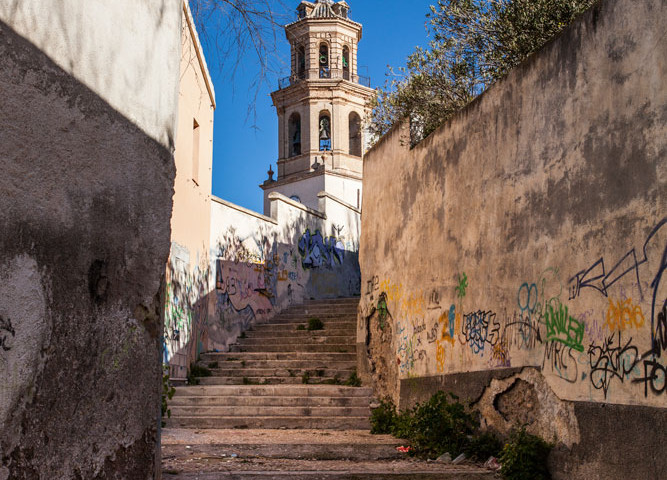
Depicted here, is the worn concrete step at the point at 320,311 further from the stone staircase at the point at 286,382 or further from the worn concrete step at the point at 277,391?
the worn concrete step at the point at 277,391

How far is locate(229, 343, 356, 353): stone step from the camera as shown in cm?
1413

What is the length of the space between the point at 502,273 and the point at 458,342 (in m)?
1.36

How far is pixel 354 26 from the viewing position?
126 ft

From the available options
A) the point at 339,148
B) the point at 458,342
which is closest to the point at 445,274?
the point at 458,342

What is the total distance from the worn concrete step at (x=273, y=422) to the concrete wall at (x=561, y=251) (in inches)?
41.7

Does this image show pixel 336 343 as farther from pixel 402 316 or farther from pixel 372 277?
pixel 402 316

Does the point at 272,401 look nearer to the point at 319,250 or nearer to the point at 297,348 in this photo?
the point at 297,348

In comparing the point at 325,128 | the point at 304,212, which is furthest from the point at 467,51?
the point at 325,128

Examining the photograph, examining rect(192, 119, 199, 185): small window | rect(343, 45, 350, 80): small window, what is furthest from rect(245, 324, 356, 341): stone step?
rect(343, 45, 350, 80): small window

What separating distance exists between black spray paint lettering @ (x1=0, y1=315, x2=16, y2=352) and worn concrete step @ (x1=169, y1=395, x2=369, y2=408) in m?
8.38

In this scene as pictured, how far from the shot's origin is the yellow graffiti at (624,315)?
539 cm

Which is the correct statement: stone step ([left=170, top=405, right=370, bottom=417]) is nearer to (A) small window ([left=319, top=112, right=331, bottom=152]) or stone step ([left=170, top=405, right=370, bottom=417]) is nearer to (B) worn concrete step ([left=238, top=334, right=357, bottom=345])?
(B) worn concrete step ([left=238, top=334, right=357, bottom=345])

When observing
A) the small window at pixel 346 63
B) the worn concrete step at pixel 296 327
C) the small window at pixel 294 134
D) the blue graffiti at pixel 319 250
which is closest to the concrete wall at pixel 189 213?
the worn concrete step at pixel 296 327

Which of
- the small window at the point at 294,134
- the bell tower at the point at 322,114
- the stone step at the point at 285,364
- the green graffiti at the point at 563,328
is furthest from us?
the small window at the point at 294,134
